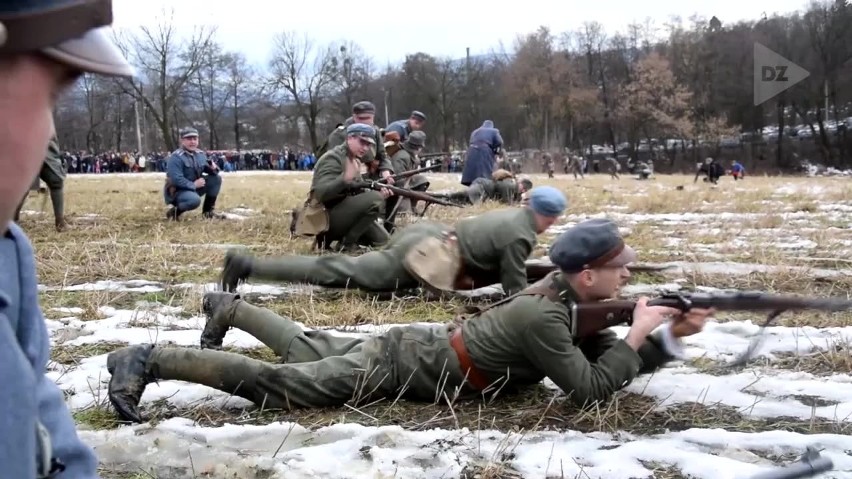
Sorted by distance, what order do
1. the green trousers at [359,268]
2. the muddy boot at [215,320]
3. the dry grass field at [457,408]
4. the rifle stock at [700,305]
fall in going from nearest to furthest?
the dry grass field at [457,408]
the rifle stock at [700,305]
the muddy boot at [215,320]
the green trousers at [359,268]

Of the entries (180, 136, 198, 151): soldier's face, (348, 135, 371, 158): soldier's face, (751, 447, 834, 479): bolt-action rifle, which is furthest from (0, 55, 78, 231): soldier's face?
(180, 136, 198, 151): soldier's face

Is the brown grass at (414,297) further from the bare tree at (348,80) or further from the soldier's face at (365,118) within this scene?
the bare tree at (348,80)

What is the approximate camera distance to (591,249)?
350 cm

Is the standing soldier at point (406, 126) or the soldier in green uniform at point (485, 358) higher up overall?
the standing soldier at point (406, 126)

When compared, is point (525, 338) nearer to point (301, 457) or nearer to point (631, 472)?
point (631, 472)

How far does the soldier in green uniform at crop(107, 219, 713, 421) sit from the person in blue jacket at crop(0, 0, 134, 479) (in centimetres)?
246

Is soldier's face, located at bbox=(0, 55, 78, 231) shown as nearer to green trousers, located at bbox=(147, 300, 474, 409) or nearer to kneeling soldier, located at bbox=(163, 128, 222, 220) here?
green trousers, located at bbox=(147, 300, 474, 409)

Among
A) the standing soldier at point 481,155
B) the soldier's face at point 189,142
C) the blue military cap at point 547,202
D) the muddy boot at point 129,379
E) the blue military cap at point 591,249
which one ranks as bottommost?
the muddy boot at point 129,379

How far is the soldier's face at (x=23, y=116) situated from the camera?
950 millimetres

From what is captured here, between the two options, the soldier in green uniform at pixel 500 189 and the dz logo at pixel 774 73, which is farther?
the dz logo at pixel 774 73

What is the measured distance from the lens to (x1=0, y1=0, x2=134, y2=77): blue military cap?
0.92 m

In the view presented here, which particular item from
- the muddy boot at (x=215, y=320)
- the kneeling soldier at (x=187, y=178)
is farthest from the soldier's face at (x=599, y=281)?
the kneeling soldier at (x=187, y=178)

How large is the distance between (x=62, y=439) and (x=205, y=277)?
220 inches

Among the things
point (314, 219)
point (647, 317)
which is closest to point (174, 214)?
point (314, 219)
